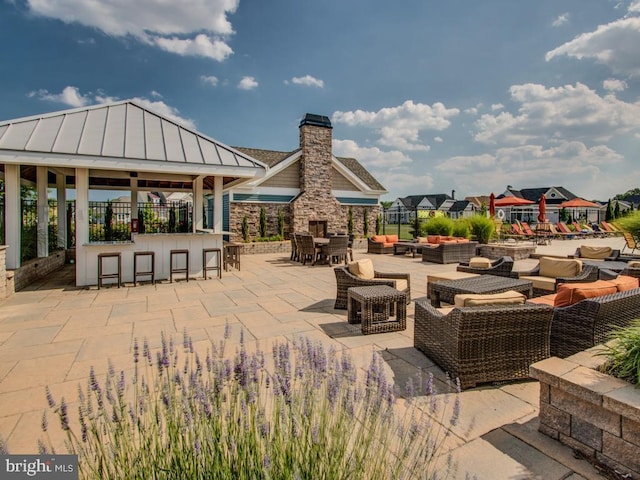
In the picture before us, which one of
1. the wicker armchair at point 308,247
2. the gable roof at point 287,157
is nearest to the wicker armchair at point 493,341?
the wicker armchair at point 308,247

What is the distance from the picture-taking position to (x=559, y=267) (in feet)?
18.5

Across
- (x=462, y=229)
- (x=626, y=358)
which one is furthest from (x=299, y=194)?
(x=626, y=358)

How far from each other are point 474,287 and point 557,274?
2247 mm

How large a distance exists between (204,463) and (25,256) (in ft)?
30.4

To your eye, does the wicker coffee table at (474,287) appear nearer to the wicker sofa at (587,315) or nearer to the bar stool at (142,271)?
the wicker sofa at (587,315)

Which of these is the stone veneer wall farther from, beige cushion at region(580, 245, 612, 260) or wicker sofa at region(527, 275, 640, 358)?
beige cushion at region(580, 245, 612, 260)

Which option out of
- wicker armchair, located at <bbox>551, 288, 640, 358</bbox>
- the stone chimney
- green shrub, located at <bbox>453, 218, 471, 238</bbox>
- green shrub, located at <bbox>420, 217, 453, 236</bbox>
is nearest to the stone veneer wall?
wicker armchair, located at <bbox>551, 288, 640, 358</bbox>

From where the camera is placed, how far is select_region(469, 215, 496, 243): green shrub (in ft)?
45.9

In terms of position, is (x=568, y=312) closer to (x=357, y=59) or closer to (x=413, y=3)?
(x=413, y=3)

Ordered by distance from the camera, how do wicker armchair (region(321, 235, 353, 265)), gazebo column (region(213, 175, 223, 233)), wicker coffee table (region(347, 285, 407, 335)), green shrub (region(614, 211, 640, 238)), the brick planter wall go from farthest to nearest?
green shrub (region(614, 211, 640, 238))
wicker armchair (region(321, 235, 353, 265))
gazebo column (region(213, 175, 223, 233))
wicker coffee table (region(347, 285, 407, 335))
the brick planter wall

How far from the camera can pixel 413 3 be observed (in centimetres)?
882

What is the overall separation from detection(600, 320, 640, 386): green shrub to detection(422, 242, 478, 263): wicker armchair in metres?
8.55

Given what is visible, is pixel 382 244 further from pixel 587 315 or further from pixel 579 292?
pixel 587 315

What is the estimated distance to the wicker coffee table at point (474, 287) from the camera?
14.4 feet
